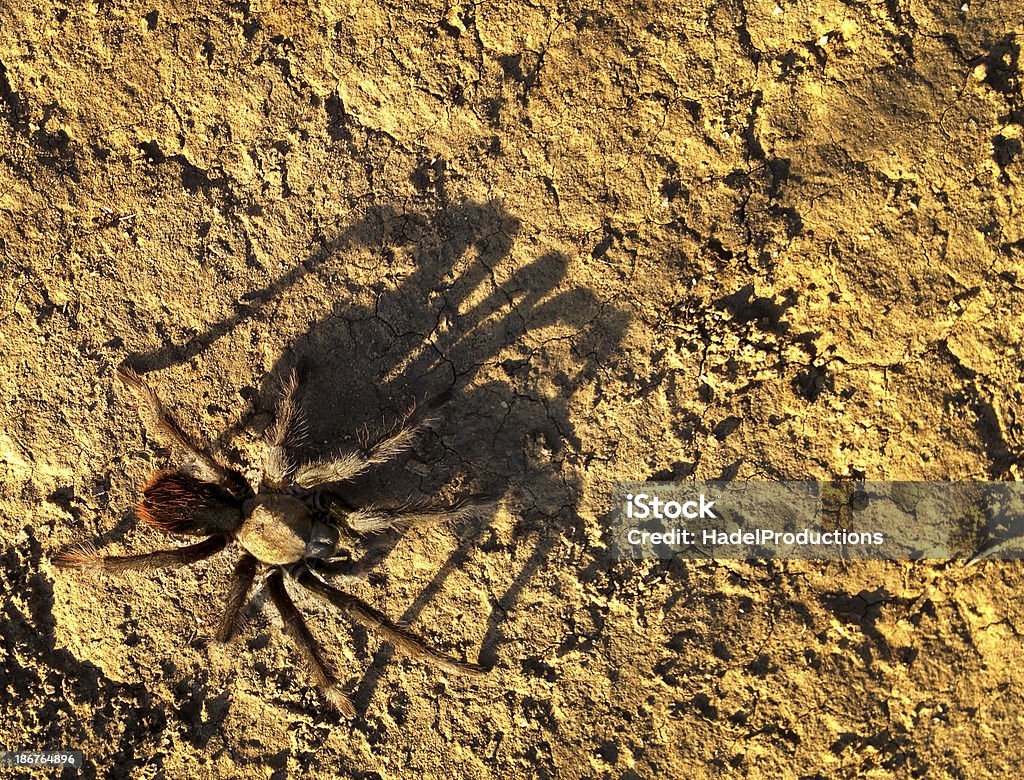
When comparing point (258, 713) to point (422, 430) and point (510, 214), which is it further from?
point (510, 214)

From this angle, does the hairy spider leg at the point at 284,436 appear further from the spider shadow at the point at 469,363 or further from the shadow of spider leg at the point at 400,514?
the shadow of spider leg at the point at 400,514

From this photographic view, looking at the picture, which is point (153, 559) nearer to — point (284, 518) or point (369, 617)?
point (284, 518)

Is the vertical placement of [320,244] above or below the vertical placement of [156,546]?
above

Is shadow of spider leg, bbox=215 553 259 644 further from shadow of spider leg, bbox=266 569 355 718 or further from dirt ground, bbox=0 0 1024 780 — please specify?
dirt ground, bbox=0 0 1024 780

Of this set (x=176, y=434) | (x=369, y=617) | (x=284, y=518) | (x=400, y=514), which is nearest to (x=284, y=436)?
(x=284, y=518)

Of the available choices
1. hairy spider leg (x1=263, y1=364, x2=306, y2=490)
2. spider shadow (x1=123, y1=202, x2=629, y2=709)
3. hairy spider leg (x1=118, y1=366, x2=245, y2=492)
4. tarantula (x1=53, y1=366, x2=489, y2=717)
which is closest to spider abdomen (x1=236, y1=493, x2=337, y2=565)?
tarantula (x1=53, y1=366, x2=489, y2=717)

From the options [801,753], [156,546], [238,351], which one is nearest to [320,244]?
[238,351]

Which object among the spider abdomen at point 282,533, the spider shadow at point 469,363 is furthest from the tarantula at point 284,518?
the spider shadow at point 469,363
